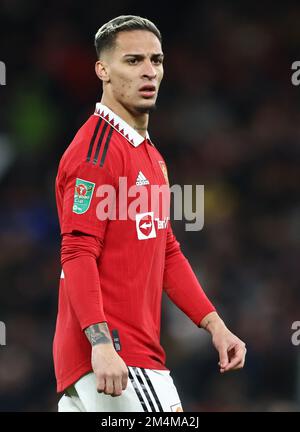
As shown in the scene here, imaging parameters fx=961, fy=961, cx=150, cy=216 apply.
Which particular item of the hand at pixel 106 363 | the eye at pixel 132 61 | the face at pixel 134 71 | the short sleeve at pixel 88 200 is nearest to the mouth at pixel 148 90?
the face at pixel 134 71

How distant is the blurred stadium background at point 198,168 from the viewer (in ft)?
24.8

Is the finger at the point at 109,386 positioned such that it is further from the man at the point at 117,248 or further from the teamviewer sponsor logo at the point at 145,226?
the teamviewer sponsor logo at the point at 145,226

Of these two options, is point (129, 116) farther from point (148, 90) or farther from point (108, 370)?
point (108, 370)

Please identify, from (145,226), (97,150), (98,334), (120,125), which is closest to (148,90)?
(120,125)

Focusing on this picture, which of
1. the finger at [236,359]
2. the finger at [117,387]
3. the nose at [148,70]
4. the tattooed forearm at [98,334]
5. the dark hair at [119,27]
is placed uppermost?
the dark hair at [119,27]

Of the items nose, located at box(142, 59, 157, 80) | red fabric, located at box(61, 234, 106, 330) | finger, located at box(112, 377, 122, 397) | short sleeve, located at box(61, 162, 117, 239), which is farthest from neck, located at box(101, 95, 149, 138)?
finger, located at box(112, 377, 122, 397)

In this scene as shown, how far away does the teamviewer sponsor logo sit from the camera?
3.59m

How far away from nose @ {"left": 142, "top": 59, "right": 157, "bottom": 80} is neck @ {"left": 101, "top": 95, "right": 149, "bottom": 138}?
154 millimetres

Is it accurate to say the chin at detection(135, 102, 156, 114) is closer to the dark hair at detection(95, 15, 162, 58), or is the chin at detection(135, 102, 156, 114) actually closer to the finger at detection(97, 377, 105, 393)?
the dark hair at detection(95, 15, 162, 58)

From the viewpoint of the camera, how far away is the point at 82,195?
3.44 m

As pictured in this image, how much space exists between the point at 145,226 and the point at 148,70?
0.59 meters

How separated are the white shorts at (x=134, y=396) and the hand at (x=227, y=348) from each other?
0.27 meters

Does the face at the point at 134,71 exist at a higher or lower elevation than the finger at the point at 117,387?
higher
